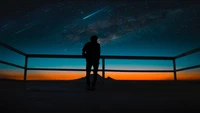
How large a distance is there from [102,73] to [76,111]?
12.7ft

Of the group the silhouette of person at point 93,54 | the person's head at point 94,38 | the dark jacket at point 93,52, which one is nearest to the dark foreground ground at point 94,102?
the silhouette of person at point 93,54

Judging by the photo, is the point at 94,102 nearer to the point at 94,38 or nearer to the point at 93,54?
the point at 93,54

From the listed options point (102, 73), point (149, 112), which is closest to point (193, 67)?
point (102, 73)

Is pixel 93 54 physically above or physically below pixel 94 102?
above

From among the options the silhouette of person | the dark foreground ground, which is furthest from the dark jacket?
the dark foreground ground

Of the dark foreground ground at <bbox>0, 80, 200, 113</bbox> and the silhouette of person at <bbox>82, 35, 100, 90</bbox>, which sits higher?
the silhouette of person at <bbox>82, 35, 100, 90</bbox>

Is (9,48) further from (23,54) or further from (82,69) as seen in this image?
(82,69)

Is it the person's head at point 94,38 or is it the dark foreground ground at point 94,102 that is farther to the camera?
the person's head at point 94,38

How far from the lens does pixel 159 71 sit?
19.4 ft

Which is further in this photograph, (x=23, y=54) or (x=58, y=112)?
(x=23, y=54)

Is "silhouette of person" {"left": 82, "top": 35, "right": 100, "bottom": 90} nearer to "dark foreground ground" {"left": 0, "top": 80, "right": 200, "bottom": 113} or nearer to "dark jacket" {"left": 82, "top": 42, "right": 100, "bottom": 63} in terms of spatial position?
"dark jacket" {"left": 82, "top": 42, "right": 100, "bottom": 63}

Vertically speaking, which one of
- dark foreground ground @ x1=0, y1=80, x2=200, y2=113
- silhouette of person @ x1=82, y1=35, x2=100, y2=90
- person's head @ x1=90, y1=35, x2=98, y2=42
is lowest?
dark foreground ground @ x1=0, y1=80, x2=200, y2=113

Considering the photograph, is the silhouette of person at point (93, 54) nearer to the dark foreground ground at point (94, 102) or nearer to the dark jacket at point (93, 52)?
the dark jacket at point (93, 52)

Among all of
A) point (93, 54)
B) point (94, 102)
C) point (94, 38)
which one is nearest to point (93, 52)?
point (93, 54)
